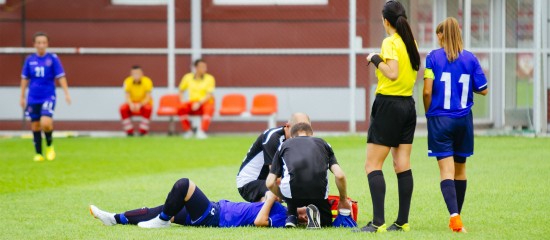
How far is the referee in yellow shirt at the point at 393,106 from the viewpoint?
8938 millimetres

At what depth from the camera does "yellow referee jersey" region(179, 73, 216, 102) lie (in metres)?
21.9

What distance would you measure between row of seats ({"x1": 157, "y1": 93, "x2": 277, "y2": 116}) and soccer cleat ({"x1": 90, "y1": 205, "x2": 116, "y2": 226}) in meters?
12.2

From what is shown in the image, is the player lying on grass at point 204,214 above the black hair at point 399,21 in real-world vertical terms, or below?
below

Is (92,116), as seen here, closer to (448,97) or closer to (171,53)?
(171,53)

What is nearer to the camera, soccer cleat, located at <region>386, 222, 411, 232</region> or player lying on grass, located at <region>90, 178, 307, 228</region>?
soccer cleat, located at <region>386, 222, 411, 232</region>

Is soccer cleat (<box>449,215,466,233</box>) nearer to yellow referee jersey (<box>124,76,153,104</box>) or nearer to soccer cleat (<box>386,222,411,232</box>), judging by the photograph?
soccer cleat (<box>386,222,411,232</box>)

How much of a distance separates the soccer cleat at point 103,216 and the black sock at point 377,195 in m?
2.27

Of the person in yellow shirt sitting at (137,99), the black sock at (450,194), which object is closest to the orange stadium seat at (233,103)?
the person in yellow shirt sitting at (137,99)

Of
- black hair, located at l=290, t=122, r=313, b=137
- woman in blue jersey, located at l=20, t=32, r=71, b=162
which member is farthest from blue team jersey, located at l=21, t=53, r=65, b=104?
black hair, located at l=290, t=122, r=313, b=137

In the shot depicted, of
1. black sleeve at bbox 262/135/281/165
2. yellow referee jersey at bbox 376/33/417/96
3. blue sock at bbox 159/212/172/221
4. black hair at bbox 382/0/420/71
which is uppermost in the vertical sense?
black hair at bbox 382/0/420/71

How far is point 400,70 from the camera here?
29.4 feet

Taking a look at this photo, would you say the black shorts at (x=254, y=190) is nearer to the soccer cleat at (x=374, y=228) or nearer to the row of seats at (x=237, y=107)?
the soccer cleat at (x=374, y=228)

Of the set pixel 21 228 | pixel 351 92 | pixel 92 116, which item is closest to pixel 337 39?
pixel 351 92

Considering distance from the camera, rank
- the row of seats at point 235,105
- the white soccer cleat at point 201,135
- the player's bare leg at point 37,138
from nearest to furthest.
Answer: the player's bare leg at point 37,138 → the white soccer cleat at point 201,135 → the row of seats at point 235,105
